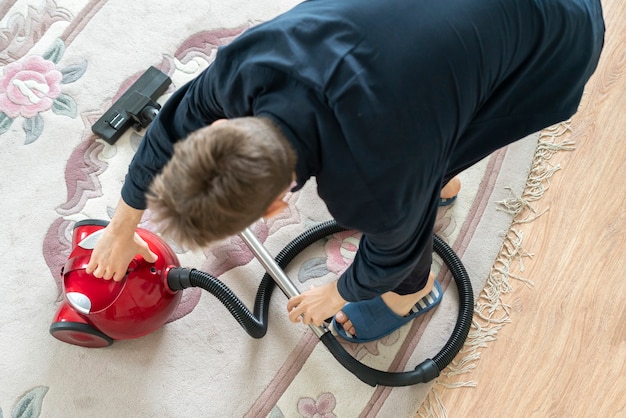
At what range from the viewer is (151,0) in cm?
151

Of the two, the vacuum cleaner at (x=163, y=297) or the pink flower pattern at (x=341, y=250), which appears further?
the pink flower pattern at (x=341, y=250)

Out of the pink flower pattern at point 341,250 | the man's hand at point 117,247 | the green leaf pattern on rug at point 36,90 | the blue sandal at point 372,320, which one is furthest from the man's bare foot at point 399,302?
the green leaf pattern on rug at point 36,90

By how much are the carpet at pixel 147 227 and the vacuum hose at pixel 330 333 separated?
41 millimetres

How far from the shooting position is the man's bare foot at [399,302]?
1.21m

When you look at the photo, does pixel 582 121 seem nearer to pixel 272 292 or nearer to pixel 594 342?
pixel 594 342

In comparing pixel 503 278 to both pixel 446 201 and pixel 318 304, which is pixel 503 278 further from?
pixel 318 304

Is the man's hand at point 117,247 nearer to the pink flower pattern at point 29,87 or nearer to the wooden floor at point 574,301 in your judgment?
the pink flower pattern at point 29,87

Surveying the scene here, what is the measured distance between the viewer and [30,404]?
1187 mm

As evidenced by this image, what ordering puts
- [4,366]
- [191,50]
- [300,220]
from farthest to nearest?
1. [191,50]
2. [300,220]
3. [4,366]

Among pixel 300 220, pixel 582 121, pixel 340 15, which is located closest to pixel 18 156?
pixel 300 220

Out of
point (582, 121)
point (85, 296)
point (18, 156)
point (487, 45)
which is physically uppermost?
point (487, 45)

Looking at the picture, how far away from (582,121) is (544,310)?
47 centimetres

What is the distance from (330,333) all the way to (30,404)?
0.60 meters

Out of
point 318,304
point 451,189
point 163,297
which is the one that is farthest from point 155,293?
point 451,189
